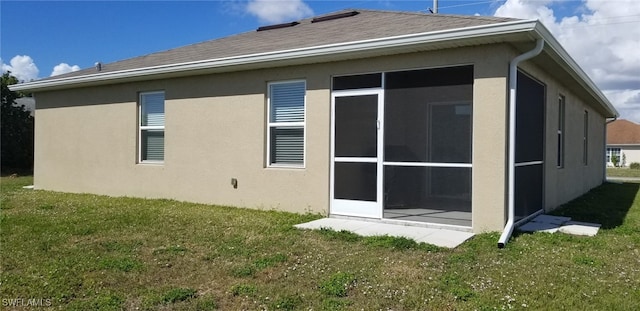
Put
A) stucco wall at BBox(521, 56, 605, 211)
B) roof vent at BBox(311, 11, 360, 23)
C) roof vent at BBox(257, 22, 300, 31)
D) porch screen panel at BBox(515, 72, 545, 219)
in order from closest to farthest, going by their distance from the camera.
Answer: porch screen panel at BBox(515, 72, 545, 219)
stucco wall at BBox(521, 56, 605, 211)
roof vent at BBox(311, 11, 360, 23)
roof vent at BBox(257, 22, 300, 31)

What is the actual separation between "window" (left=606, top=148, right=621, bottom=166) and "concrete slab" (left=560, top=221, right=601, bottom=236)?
40.6m

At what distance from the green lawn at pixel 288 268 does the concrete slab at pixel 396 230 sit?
23 centimetres

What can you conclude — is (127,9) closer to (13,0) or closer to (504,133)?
(13,0)

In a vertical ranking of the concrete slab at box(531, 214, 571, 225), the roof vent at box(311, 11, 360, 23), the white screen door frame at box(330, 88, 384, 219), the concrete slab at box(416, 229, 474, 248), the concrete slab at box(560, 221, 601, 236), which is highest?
the roof vent at box(311, 11, 360, 23)

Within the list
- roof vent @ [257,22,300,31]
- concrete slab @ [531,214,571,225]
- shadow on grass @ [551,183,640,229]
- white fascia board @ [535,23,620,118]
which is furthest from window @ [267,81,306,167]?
shadow on grass @ [551,183,640,229]

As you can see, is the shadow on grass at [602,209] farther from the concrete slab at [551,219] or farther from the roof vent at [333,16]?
the roof vent at [333,16]

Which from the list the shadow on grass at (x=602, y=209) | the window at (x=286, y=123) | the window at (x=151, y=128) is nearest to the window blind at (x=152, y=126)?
the window at (x=151, y=128)

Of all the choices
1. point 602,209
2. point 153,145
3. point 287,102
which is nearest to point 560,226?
point 602,209

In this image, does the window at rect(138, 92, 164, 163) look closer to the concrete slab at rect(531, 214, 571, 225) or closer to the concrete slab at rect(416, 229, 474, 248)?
the concrete slab at rect(416, 229, 474, 248)

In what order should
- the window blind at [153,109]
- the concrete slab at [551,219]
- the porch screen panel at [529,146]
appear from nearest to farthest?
the porch screen panel at [529,146] → the concrete slab at [551,219] → the window blind at [153,109]

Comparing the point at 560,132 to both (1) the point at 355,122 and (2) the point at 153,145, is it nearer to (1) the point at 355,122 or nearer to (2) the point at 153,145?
(1) the point at 355,122

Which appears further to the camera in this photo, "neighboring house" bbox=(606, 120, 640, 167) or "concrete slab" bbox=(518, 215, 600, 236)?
"neighboring house" bbox=(606, 120, 640, 167)

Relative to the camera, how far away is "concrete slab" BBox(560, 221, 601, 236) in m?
6.52

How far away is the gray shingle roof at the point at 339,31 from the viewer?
691 cm
